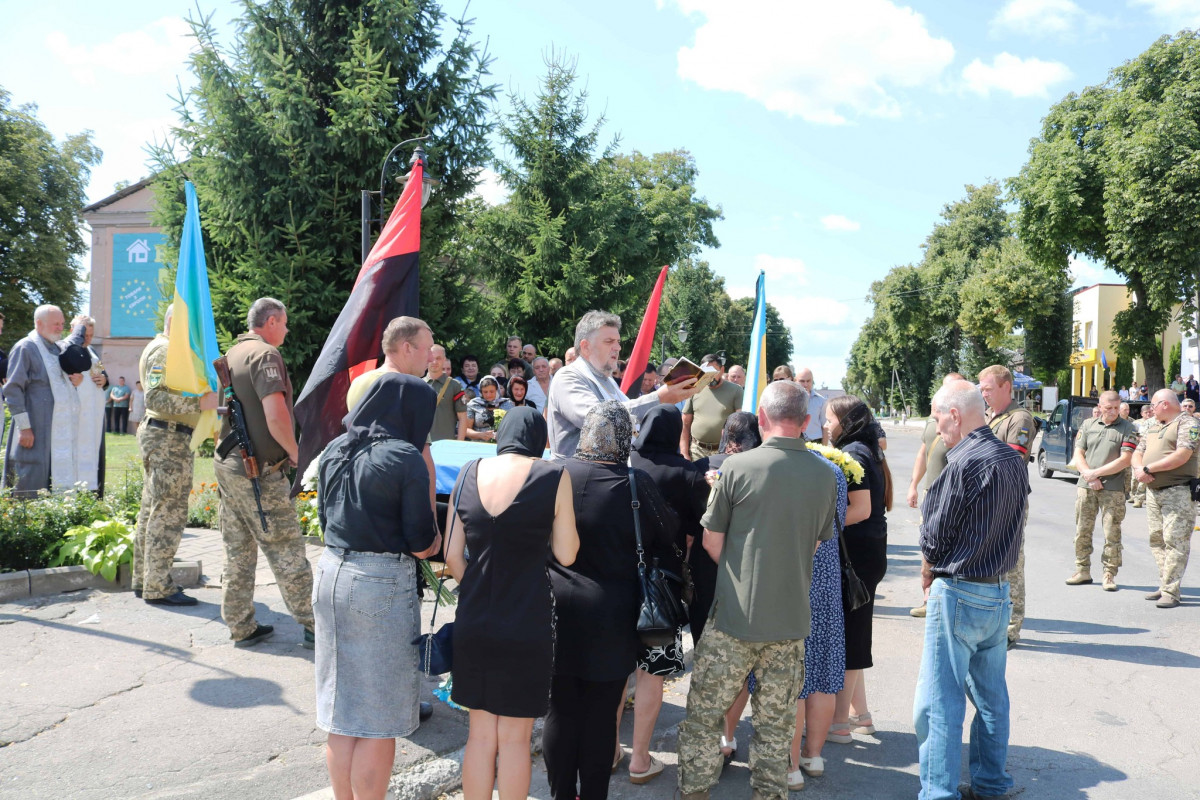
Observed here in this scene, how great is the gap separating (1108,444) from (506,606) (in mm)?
8079

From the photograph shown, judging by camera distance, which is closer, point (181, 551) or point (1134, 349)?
point (181, 551)

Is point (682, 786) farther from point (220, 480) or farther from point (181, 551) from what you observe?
point (181, 551)

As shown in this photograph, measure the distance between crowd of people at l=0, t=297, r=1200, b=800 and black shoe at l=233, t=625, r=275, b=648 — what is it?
766 mm

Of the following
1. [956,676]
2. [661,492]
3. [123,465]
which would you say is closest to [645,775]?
[661,492]

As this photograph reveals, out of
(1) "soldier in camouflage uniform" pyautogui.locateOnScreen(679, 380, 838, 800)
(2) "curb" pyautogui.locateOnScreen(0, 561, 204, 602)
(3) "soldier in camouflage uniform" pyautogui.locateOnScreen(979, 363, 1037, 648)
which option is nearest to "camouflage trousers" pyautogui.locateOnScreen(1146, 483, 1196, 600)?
(3) "soldier in camouflage uniform" pyautogui.locateOnScreen(979, 363, 1037, 648)

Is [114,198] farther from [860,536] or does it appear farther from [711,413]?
[860,536]

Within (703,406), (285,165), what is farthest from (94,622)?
(285,165)

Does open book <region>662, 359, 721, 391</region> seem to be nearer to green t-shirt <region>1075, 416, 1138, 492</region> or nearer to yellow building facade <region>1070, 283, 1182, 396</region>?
green t-shirt <region>1075, 416, 1138, 492</region>

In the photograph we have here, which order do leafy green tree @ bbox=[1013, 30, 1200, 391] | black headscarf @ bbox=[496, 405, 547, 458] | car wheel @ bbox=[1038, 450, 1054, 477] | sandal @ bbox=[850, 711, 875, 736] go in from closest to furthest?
black headscarf @ bbox=[496, 405, 547, 458], sandal @ bbox=[850, 711, 875, 736], car wheel @ bbox=[1038, 450, 1054, 477], leafy green tree @ bbox=[1013, 30, 1200, 391]

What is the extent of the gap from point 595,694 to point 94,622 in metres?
4.27

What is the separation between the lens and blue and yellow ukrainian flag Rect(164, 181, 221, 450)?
19.5ft

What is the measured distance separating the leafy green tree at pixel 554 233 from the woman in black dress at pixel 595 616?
15802mm

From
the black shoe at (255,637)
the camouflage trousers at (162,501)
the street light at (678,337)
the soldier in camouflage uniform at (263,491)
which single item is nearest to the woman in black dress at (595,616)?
the soldier in camouflage uniform at (263,491)

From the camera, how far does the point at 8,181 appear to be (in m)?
32.0
